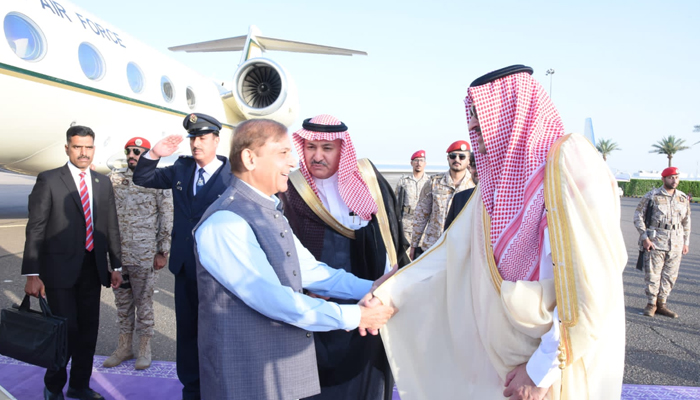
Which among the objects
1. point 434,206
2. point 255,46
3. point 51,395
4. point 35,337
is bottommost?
point 51,395

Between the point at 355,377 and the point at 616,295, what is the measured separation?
1.46 meters

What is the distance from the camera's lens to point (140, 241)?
3680 millimetres

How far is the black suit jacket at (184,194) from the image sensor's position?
293 centimetres

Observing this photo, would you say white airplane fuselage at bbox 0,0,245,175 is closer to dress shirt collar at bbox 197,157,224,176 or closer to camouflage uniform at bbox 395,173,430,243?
dress shirt collar at bbox 197,157,224,176

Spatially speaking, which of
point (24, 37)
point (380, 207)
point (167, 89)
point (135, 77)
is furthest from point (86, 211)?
point (167, 89)

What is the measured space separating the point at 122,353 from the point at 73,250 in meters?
1.11

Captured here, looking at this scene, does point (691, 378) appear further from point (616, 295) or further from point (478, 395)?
point (616, 295)

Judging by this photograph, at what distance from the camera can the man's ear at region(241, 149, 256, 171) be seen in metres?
1.58

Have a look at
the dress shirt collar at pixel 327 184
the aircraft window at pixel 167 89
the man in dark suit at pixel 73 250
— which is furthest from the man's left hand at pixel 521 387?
the aircraft window at pixel 167 89

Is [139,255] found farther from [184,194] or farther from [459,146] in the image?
[459,146]

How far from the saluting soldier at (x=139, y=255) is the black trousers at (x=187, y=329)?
71cm

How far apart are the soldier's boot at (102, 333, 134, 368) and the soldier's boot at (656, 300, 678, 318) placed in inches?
215

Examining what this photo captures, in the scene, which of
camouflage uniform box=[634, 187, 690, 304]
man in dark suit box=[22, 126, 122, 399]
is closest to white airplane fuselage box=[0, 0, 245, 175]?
man in dark suit box=[22, 126, 122, 399]

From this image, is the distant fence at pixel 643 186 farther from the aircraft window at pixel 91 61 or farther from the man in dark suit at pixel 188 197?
the man in dark suit at pixel 188 197
